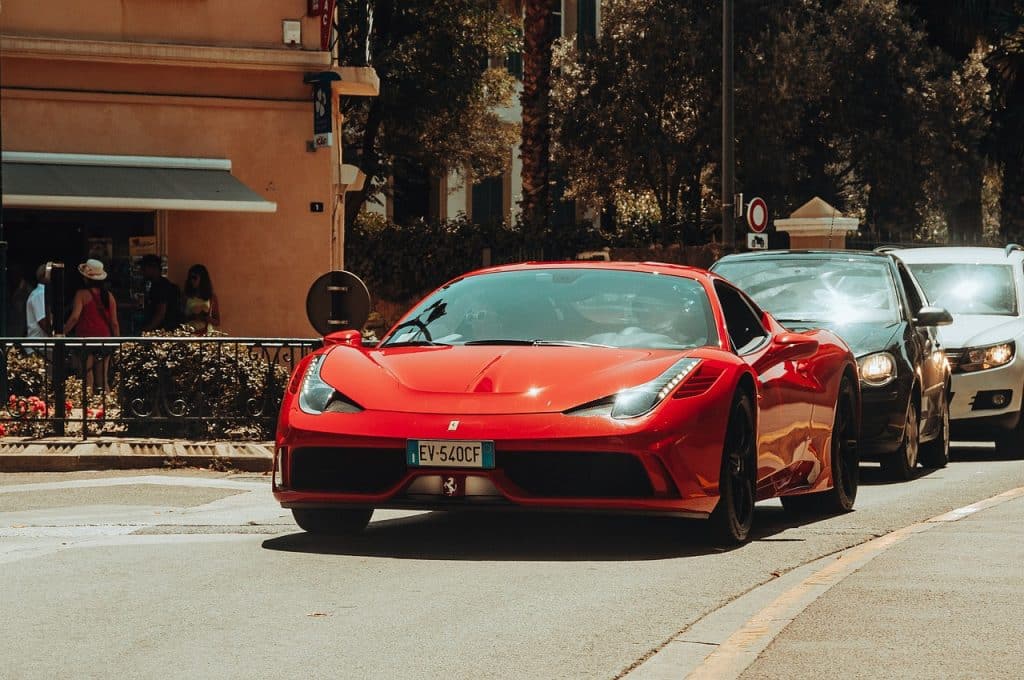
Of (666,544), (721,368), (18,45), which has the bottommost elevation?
(666,544)

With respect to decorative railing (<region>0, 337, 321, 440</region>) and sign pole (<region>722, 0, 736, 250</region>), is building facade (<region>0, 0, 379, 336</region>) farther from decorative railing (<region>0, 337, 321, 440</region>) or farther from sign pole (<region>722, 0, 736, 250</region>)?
decorative railing (<region>0, 337, 321, 440</region>)

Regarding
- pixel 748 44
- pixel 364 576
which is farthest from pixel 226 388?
pixel 748 44

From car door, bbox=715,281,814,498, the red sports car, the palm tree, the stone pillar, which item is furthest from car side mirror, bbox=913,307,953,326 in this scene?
the palm tree

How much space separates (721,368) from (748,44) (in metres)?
30.3

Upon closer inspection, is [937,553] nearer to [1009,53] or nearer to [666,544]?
[666,544]

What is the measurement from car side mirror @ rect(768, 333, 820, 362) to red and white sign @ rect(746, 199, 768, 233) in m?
18.4

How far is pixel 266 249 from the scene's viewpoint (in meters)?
23.9

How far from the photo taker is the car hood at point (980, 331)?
16266 mm

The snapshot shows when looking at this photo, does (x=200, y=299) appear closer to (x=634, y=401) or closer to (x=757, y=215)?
(x=757, y=215)

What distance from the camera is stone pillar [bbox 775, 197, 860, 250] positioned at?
30.5 metres

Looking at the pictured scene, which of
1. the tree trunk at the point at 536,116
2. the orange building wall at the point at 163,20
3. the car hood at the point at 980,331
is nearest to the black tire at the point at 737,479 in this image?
the car hood at the point at 980,331

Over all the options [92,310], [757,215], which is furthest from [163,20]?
[757,215]

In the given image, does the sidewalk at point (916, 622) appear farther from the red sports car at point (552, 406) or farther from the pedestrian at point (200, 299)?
the pedestrian at point (200, 299)

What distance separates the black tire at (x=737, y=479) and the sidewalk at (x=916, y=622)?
708 mm
